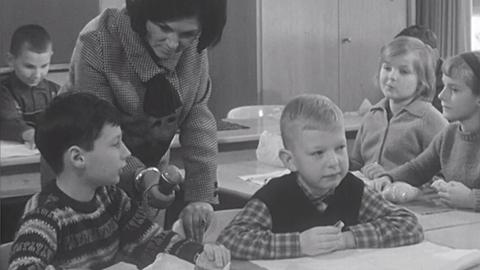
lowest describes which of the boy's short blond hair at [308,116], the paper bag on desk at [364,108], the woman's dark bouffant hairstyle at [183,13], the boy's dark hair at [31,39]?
the paper bag on desk at [364,108]

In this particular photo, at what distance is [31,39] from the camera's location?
322 centimetres

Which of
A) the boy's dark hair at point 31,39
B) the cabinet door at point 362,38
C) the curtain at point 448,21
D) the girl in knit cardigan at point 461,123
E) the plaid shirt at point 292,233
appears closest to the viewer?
the plaid shirt at point 292,233

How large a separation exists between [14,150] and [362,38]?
2602 mm

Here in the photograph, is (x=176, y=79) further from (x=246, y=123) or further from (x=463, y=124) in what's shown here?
(x=246, y=123)

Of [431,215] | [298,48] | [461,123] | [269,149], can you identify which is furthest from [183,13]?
[298,48]

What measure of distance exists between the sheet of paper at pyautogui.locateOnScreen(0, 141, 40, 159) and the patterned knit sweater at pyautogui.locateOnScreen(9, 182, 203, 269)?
86 cm

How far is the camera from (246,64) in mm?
4352

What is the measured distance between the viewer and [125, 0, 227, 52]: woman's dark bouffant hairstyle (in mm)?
1375

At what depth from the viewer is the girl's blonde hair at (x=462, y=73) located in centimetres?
180

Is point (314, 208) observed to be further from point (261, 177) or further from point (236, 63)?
point (236, 63)

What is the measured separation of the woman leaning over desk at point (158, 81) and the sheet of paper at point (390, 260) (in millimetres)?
256

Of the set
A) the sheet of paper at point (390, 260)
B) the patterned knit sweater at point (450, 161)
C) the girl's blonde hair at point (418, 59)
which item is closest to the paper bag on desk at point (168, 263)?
the sheet of paper at point (390, 260)

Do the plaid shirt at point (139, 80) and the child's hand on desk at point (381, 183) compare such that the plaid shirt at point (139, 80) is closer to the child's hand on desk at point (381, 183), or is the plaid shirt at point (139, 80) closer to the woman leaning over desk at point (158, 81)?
the woman leaning over desk at point (158, 81)

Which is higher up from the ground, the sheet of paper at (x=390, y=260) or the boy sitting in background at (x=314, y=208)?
the boy sitting in background at (x=314, y=208)
